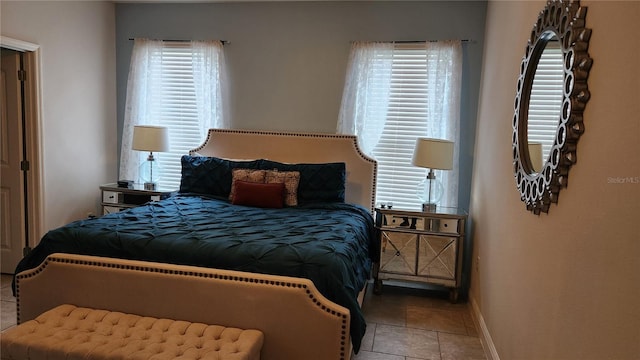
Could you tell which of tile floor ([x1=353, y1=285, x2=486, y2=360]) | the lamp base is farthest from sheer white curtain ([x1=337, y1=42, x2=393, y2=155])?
tile floor ([x1=353, y1=285, x2=486, y2=360])

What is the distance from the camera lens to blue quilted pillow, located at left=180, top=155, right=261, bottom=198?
3891 millimetres

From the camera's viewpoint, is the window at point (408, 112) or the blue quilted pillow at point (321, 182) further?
the window at point (408, 112)

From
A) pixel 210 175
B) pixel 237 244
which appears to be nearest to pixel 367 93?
pixel 210 175

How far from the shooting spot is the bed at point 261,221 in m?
2.29

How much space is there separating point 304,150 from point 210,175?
0.91 meters

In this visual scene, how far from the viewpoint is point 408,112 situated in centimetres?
409

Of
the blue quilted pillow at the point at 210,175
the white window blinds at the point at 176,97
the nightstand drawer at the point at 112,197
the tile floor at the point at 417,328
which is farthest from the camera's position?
the white window blinds at the point at 176,97

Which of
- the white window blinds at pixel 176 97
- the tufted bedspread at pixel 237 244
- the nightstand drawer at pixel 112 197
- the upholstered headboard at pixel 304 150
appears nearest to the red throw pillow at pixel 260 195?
the tufted bedspread at pixel 237 244

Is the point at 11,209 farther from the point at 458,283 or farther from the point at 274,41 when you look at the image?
the point at 458,283

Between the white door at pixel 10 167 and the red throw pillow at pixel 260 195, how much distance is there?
1992 mm

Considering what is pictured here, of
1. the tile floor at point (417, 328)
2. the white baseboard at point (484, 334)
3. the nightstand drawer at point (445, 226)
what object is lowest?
the tile floor at point (417, 328)

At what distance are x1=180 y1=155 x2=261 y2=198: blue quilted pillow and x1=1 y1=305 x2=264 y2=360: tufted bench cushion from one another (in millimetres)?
1715

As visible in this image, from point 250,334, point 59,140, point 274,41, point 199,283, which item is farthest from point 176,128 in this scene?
point 250,334

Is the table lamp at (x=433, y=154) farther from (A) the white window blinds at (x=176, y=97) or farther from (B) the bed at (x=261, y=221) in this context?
(A) the white window blinds at (x=176, y=97)
